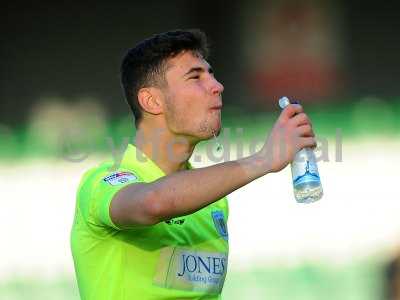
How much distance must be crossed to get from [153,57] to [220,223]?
682mm

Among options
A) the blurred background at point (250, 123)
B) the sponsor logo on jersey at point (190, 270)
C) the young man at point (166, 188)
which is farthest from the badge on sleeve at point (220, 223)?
the blurred background at point (250, 123)

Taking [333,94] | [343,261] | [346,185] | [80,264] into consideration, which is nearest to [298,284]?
[343,261]

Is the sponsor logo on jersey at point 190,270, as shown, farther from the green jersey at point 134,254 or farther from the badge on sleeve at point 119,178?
the badge on sleeve at point 119,178

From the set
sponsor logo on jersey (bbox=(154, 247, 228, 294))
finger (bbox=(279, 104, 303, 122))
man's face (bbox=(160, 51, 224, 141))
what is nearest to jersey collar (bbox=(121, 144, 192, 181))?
man's face (bbox=(160, 51, 224, 141))

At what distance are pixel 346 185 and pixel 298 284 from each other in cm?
74

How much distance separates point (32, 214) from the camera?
20.9 ft

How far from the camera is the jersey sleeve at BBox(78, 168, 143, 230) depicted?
2.86 m

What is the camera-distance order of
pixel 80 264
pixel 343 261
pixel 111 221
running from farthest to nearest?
pixel 343 261 → pixel 80 264 → pixel 111 221

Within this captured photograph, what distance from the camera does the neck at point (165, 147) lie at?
334 centimetres

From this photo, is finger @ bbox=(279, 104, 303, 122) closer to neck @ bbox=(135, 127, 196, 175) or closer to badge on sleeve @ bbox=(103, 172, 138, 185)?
badge on sleeve @ bbox=(103, 172, 138, 185)

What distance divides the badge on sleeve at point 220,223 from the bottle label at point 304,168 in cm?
79

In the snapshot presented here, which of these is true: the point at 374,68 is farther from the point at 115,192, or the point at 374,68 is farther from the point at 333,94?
the point at 115,192

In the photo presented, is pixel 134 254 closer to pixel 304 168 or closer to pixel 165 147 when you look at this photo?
pixel 165 147

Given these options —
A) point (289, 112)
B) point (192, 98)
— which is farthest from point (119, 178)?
point (289, 112)
